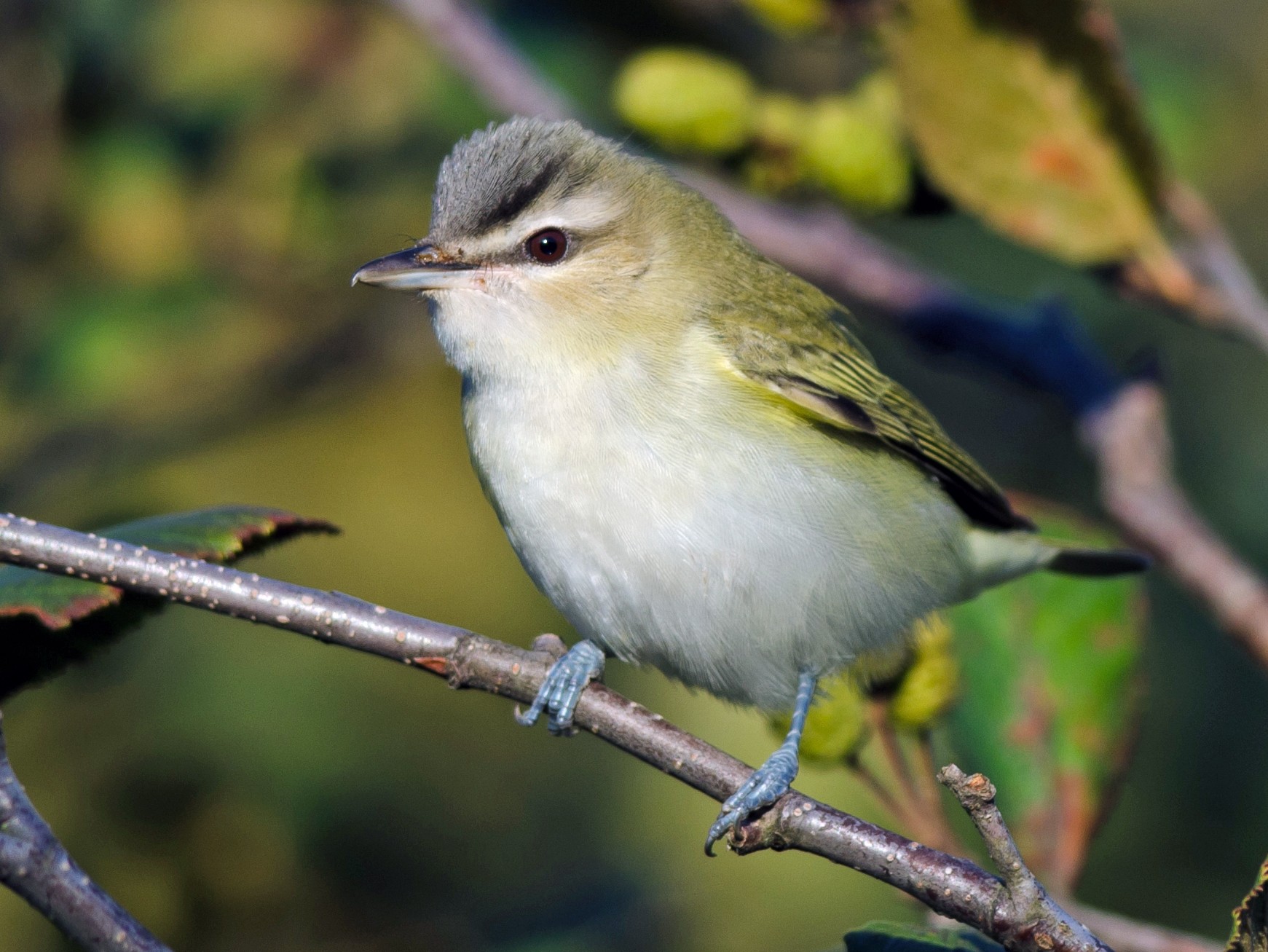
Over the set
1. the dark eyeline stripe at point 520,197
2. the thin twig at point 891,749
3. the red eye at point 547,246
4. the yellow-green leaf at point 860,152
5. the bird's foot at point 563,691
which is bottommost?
the thin twig at point 891,749

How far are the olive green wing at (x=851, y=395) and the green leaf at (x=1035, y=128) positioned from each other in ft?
1.47

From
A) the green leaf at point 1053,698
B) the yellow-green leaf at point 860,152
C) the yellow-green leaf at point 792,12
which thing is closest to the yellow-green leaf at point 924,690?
the green leaf at point 1053,698

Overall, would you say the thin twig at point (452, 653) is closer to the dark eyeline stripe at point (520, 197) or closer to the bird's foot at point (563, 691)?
the bird's foot at point (563, 691)

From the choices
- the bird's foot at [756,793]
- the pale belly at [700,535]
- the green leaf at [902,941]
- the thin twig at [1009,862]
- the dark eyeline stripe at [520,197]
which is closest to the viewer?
the thin twig at [1009,862]

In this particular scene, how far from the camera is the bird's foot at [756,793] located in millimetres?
2131

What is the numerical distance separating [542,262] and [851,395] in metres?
0.74

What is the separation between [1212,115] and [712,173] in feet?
6.07

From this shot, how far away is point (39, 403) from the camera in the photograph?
3717mm

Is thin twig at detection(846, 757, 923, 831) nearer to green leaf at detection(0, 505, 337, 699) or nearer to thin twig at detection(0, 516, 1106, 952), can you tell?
thin twig at detection(0, 516, 1106, 952)

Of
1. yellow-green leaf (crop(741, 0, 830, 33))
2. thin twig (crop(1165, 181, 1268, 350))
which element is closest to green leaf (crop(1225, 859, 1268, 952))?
thin twig (crop(1165, 181, 1268, 350))

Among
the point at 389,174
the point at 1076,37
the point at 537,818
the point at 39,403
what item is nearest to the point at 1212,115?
the point at 1076,37

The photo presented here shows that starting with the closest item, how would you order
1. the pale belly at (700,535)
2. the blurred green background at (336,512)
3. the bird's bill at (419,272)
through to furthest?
1. the pale belly at (700,535)
2. the bird's bill at (419,272)
3. the blurred green background at (336,512)

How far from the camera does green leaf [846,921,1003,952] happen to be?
1862mm

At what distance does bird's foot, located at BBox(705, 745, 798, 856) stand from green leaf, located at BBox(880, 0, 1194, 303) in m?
1.43
